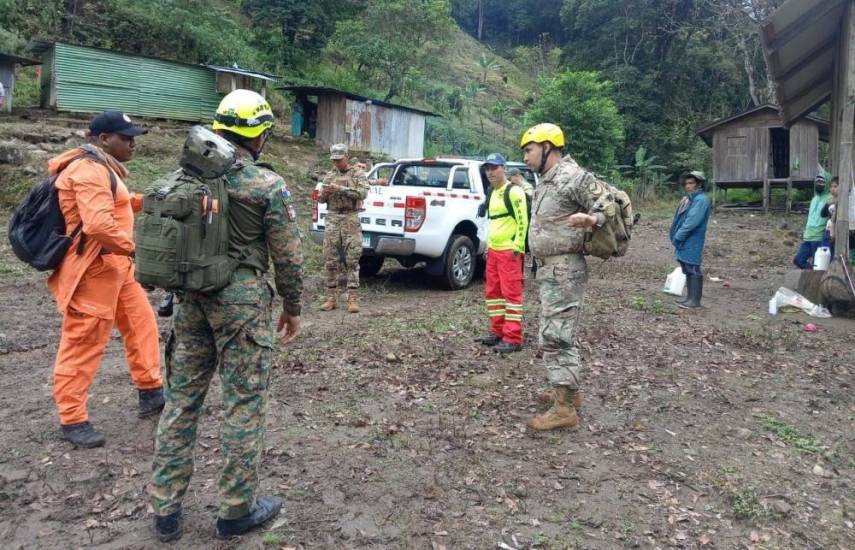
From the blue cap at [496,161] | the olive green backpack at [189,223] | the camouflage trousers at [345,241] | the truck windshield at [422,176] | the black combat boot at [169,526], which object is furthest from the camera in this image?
the truck windshield at [422,176]

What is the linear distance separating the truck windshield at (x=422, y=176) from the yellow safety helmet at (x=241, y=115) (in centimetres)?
610

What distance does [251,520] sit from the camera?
3.00 metres

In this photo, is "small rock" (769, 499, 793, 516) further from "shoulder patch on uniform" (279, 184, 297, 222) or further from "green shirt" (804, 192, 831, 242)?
"green shirt" (804, 192, 831, 242)

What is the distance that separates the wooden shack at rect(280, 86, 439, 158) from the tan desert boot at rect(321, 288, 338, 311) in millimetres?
14214

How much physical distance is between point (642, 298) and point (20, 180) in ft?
38.9

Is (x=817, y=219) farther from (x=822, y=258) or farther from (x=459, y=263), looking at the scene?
(x=459, y=263)

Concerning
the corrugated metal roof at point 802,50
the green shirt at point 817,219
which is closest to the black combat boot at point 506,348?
the corrugated metal roof at point 802,50

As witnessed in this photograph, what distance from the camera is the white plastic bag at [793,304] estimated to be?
26.2 feet

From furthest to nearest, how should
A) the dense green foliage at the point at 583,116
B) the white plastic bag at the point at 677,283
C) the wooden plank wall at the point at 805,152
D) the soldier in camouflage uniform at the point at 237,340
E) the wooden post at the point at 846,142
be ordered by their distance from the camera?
the dense green foliage at the point at 583,116 < the wooden plank wall at the point at 805,152 < the white plastic bag at the point at 677,283 < the wooden post at the point at 846,142 < the soldier in camouflage uniform at the point at 237,340

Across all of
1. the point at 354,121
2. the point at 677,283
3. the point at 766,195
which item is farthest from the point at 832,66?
the point at 354,121

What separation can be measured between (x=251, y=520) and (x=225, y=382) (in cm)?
70

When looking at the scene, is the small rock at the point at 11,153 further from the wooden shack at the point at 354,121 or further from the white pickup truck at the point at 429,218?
the wooden shack at the point at 354,121

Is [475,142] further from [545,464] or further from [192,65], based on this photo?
[545,464]

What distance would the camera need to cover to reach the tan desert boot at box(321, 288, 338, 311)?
764 centimetres
